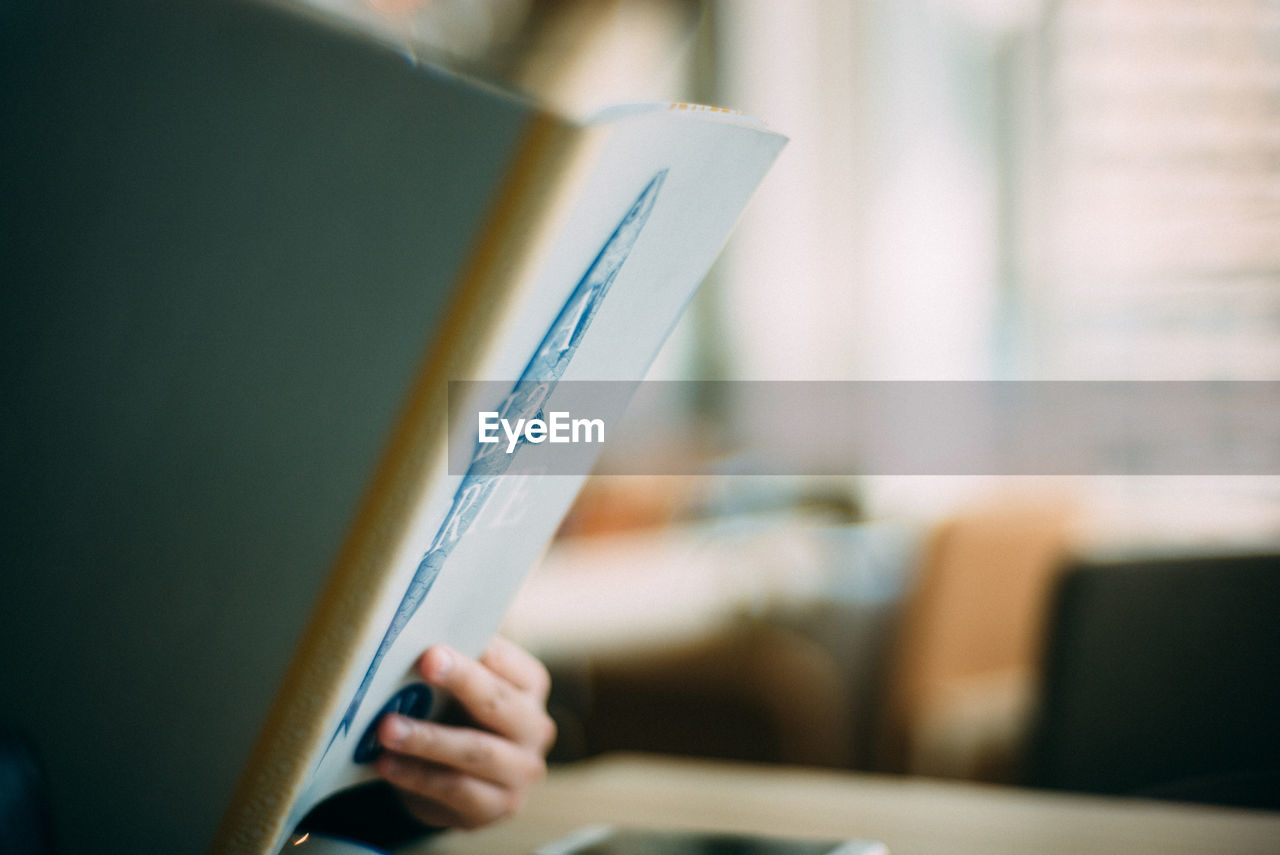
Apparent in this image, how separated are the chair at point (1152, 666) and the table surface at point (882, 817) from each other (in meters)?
0.43

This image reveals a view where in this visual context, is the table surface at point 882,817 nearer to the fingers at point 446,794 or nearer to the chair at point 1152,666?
the fingers at point 446,794

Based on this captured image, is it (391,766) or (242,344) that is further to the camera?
(391,766)

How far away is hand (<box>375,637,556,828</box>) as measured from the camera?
41 cm

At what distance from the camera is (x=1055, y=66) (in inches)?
121

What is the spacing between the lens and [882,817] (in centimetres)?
59

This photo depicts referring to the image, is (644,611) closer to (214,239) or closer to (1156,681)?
(1156,681)

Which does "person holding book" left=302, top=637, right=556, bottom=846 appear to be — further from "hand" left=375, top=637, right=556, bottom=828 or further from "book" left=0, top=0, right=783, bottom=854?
"book" left=0, top=0, right=783, bottom=854

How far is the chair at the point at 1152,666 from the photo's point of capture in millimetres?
1002

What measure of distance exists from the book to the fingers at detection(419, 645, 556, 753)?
99mm
